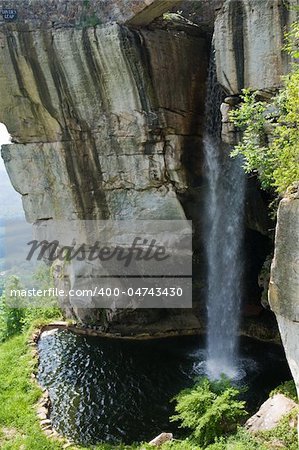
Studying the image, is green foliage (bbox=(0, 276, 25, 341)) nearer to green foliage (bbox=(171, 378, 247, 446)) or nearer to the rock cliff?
the rock cliff

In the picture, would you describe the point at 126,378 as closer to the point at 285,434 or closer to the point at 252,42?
the point at 285,434

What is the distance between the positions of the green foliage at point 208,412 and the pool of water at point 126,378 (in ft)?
3.44

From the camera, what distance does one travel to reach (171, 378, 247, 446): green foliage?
8695mm

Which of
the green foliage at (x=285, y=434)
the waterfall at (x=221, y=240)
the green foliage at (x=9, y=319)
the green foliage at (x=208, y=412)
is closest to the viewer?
the green foliage at (x=285, y=434)

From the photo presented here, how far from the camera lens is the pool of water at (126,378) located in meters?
10.4

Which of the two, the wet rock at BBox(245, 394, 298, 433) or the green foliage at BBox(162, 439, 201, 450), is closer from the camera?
the wet rock at BBox(245, 394, 298, 433)

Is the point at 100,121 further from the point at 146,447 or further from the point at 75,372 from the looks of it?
the point at 146,447

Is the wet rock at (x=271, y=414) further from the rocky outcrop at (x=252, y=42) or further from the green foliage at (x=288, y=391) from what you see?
the rocky outcrop at (x=252, y=42)

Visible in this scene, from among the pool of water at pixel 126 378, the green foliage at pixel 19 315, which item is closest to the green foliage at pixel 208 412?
the pool of water at pixel 126 378

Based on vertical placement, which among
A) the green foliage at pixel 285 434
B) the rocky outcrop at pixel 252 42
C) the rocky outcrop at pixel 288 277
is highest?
the rocky outcrop at pixel 252 42

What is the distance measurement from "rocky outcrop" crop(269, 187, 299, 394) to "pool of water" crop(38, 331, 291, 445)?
16.7 ft

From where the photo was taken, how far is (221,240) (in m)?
15.0

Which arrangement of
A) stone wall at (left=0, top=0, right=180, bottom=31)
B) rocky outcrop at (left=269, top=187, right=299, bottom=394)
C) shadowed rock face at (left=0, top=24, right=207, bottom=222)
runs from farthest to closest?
shadowed rock face at (left=0, top=24, right=207, bottom=222) < stone wall at (left=0, top=0, right=180, bottom=31) < rocky outcrop at (left=269, top=187, right=299, bottom=394)

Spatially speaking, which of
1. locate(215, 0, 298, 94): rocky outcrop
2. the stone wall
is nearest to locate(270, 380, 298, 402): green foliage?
locate(215, 0, 298, 94): rocky outcrop
